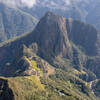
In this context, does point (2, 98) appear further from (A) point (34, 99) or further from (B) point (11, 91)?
(A) point (34, 99)

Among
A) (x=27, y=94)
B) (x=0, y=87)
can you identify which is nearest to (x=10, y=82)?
(x=0, y=87)

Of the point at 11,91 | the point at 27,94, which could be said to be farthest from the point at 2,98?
the point at 27,94

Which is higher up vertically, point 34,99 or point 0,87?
point 0,87

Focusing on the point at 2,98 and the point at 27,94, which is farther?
the point at 27,94

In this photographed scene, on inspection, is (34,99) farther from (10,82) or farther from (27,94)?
(10,82)

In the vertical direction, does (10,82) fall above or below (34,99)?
above

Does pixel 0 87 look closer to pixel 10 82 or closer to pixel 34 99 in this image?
pixel 10 82

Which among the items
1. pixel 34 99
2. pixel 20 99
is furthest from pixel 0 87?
pixel 34 99

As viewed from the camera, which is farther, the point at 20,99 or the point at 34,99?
the point at 34,99
